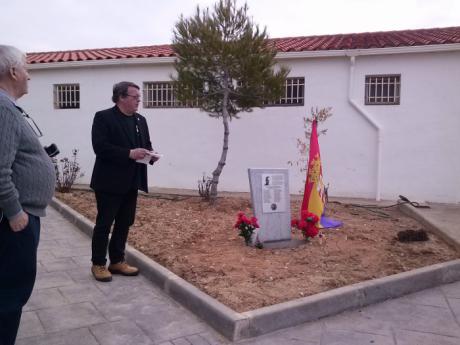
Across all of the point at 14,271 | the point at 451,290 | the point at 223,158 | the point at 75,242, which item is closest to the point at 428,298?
the point at 451,290

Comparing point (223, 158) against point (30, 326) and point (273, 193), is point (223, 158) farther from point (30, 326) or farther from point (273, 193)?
point (30, 326)

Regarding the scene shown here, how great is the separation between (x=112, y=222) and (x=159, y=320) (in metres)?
1.20

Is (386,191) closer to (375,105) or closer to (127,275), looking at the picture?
(375,105)

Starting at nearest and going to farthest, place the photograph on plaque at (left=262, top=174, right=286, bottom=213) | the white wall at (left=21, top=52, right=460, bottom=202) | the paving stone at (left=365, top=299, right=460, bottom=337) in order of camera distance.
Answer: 1. the paving stone at (left=365, top=299, right=460, bottom=337)
2. the photograph on plaque at (left=262, top=174, right=286, bottom=213)
3. the white wall at (left=21, top=52, right=460, bottom=202)

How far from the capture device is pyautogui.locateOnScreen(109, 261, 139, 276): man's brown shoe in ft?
15.1

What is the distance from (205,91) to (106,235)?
14.0ft

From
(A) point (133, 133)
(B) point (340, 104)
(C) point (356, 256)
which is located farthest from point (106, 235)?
(B) point (340, 104)

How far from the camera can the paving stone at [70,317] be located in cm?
348

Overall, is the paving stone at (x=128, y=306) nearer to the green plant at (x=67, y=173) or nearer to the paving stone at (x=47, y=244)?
the paving stone at (x=47, y=244)

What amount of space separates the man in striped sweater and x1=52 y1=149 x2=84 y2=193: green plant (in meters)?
6.56

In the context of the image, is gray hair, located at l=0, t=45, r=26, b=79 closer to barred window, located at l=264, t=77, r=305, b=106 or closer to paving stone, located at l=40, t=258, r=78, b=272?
paving stone, located at l=40, t=258, r=78, b=272

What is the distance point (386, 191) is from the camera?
31.1ft

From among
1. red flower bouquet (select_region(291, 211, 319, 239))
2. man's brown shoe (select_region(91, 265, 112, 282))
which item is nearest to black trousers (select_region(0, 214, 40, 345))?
man's brown shoe (select_region(91, 265, 112, 282))

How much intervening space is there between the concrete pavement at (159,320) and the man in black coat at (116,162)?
41 cm
